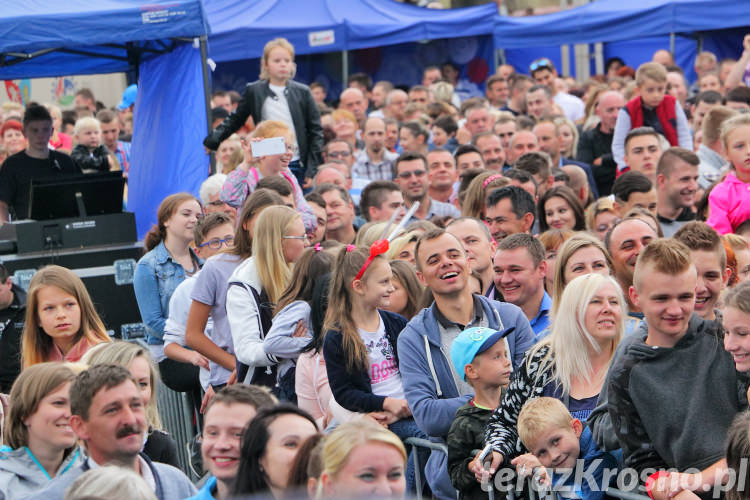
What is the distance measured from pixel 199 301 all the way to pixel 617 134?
17.7ft

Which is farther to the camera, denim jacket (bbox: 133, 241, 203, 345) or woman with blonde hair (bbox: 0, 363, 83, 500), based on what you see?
denim jacket (bbox: 133, 241, 203, 345)

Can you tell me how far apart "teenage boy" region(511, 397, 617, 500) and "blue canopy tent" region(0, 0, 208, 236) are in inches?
260

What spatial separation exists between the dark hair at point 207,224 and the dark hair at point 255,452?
3761 mm

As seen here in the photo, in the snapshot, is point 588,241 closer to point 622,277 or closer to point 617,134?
point 622,277

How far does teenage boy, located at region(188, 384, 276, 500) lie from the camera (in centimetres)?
372

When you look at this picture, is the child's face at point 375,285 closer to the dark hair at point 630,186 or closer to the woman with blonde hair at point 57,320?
the woman with blonde hair at point 57,320

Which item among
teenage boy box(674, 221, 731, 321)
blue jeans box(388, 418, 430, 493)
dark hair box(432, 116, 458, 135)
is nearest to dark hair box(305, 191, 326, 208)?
blue jeans box(388, 418, 430, 493)

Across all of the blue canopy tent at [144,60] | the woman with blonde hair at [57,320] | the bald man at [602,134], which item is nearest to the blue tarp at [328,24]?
the blue canopy tent at [144,60]

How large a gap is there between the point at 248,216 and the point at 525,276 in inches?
68.9

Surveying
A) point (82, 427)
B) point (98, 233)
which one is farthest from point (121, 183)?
point (82, 427)

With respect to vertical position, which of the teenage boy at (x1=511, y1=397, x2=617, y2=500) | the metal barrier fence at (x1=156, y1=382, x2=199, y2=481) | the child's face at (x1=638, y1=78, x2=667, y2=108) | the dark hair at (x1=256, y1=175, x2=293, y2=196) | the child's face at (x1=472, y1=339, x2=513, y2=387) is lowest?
the metal barrier fence at (x1=156, y1=382, x2=199, y2=481)

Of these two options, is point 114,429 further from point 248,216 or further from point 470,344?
point 248,216

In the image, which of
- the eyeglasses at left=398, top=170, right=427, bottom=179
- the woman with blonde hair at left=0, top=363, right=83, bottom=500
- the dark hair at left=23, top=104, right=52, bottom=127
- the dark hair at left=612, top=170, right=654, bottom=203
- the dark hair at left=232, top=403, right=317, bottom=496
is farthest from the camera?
the dark hair at left=23, top=104, right=52, bottom=127

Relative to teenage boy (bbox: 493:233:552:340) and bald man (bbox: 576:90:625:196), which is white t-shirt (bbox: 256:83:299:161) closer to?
bald man (bbox: 576:90:625:196)
